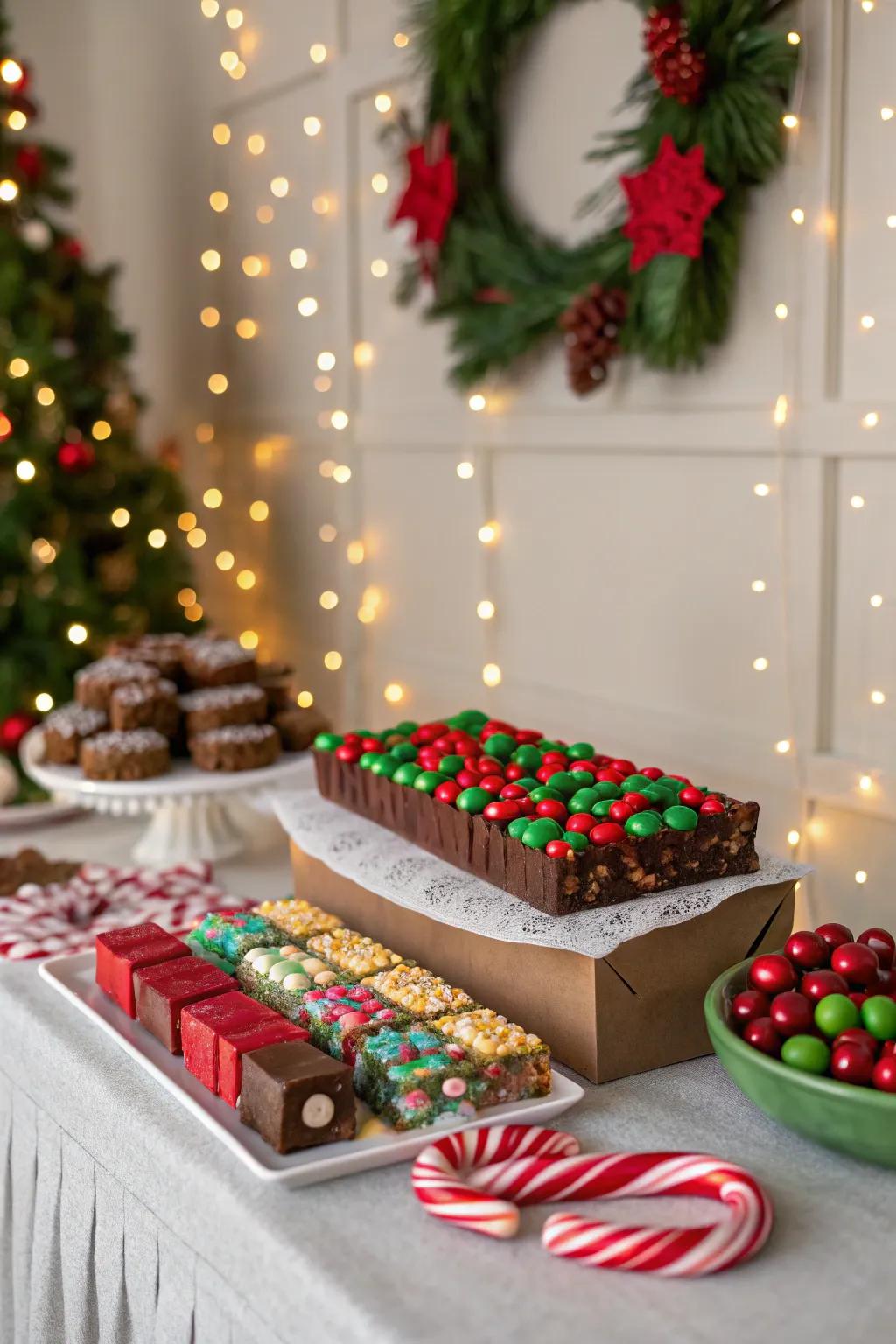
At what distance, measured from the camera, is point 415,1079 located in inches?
40.0

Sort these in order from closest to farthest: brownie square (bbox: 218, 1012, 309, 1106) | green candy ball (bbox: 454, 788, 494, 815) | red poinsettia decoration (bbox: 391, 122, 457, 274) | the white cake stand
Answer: brownie square (bbox: 218, 1012, 309, 1106) < green candy ball (bbox: 454, 788, 494, 815) < the white cake stand < red poinsettia decoration (bbox: 391, 122, 457, 274)

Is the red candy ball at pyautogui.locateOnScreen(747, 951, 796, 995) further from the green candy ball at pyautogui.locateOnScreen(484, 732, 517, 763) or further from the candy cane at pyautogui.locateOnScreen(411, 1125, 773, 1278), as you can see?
the green candy ball at pyautogui.locateOnScreen(484, 732, 517, 763)

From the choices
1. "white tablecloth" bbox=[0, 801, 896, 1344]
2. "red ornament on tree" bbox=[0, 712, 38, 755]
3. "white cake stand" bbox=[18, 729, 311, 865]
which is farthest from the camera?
"red ornament on tree" bbox=[0, 712, 38, 755]

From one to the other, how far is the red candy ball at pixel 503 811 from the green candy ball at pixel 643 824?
0.36ft

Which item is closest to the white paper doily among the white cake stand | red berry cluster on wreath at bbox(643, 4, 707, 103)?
the white cake stand

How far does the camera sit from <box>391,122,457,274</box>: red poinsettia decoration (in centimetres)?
229

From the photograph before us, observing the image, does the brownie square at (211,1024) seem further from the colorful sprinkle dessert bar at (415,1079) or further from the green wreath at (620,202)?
the green wreath at (620,202)

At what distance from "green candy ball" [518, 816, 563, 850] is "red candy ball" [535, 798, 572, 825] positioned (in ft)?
0.11

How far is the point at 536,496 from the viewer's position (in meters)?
2.36

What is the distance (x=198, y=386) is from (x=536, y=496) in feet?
4.46

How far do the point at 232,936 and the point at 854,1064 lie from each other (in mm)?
586

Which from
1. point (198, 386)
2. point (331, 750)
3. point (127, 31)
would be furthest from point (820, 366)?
point (127, 31)

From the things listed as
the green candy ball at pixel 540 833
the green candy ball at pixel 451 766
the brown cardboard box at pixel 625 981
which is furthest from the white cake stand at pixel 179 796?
the green candy ball at pixel 540 833

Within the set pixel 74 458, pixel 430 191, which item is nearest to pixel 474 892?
pixel 430 191
